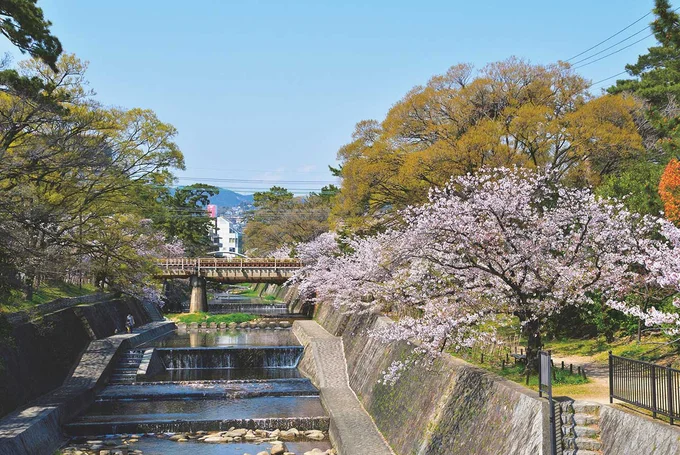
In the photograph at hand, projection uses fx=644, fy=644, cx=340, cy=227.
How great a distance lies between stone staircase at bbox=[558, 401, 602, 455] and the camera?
987 centimetres

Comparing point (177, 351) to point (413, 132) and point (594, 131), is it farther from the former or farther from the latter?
point (594, 131)

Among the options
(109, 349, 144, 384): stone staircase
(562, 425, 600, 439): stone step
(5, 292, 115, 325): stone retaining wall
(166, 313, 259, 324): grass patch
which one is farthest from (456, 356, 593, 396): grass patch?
(166, 313, 259, 324): grass patch

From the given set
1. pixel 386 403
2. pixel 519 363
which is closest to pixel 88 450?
pixel 386 403

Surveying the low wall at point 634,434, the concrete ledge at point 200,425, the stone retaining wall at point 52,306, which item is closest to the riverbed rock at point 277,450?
the concrete ledge at point 200,425

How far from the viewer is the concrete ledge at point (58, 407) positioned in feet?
53.9

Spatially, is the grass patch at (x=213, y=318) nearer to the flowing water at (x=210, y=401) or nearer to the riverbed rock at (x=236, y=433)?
the flowing water at (x=210, y=401)

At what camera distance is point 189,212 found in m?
79.8

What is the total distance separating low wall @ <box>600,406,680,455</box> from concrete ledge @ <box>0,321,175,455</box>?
13.1 m

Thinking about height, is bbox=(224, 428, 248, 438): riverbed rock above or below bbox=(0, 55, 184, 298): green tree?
below

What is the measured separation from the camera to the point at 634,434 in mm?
8984

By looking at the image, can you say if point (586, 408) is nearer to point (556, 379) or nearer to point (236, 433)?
point (556, 379)

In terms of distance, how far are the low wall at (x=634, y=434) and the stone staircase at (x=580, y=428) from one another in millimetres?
128

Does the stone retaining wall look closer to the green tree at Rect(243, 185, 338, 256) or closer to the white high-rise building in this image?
the green tree at Rect(243, 185, 338, 256)

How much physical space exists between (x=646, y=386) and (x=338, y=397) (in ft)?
46.2
